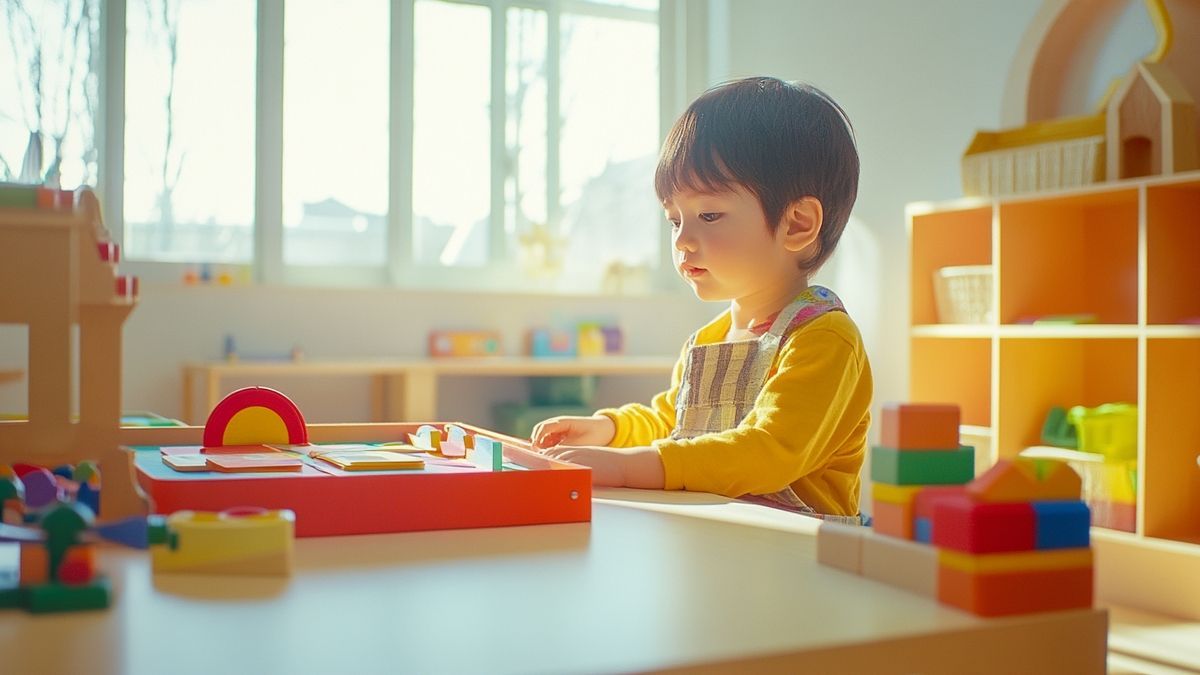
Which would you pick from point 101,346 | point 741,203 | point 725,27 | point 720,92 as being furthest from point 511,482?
point 725,27

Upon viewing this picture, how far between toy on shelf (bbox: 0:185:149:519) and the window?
2.99 metres

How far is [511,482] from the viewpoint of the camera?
0.75m

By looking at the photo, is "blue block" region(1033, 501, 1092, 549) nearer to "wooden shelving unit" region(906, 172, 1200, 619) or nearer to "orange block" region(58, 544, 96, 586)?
"orange block" region(58, 544, 96, 586)

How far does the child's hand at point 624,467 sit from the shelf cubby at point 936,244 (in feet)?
7.31

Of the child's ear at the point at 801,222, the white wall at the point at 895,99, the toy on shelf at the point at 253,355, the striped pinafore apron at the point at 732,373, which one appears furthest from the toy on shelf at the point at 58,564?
the toy on shelf at the point at 253,355

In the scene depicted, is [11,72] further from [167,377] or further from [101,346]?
[101,346]

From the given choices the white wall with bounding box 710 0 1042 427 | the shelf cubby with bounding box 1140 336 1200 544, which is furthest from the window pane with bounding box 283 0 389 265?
the shelf cubby with bounding box 1140 336 1200 544

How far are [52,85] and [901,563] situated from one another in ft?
11.7

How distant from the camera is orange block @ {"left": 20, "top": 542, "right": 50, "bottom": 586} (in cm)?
50

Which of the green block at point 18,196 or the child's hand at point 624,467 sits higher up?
the green block at point 18,196

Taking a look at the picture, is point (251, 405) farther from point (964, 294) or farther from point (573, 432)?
point (964, 294)

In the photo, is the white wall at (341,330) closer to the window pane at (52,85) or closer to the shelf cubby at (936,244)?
the window pane at (52,85)

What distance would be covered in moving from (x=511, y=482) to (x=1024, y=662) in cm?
35

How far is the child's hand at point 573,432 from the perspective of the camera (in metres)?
1.21
